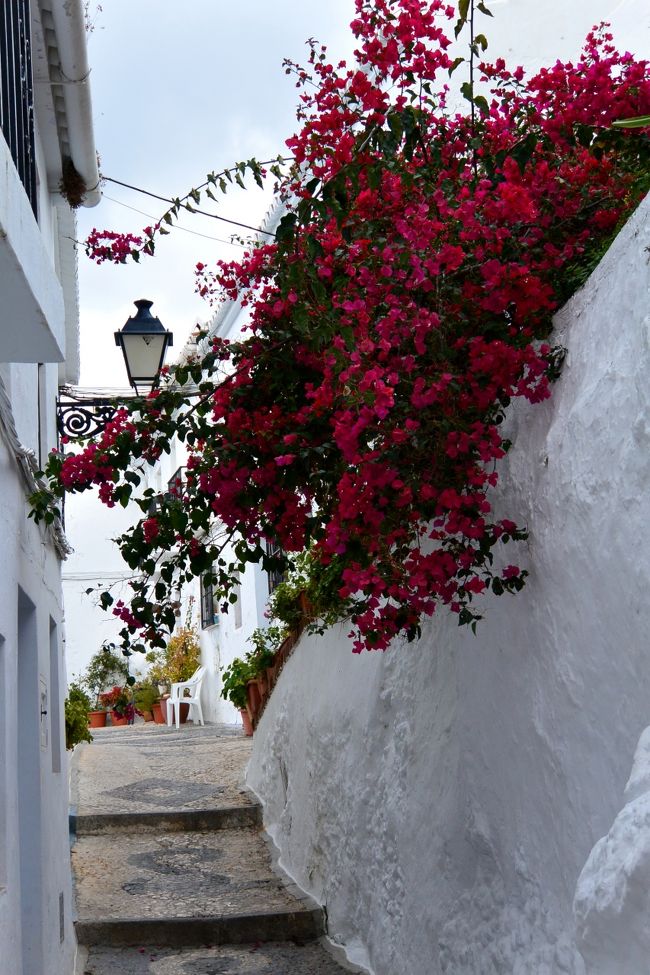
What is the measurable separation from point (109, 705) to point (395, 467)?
57.1ft

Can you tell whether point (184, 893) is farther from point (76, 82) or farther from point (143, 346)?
point (76, 82)

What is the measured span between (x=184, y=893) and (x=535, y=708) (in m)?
4.01

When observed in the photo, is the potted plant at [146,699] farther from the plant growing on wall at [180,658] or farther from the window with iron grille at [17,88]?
the window with iron grille at [17,88]

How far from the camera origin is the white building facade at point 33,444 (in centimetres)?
313

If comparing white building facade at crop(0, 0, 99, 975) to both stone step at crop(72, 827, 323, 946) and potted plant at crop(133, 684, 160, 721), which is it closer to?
stone step at crop(72, 827, 323, 946)

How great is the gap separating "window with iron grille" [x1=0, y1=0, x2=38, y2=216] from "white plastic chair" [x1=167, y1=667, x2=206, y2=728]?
1149 centimetres

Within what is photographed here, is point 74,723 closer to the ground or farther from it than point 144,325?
closer to the ground

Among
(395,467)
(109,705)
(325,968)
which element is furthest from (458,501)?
(109,705)

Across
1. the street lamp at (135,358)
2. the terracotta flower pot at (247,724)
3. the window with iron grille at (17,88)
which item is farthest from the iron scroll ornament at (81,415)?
the terracotta flower pot at (247,724)

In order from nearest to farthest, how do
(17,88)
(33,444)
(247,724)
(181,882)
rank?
(17,88), (33,444), (181,882), (247,724)

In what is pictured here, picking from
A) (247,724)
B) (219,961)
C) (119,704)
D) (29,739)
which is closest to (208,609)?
(119,704)

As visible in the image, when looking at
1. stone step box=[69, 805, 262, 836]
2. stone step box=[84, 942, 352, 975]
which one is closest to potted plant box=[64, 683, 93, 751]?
stone step box=[69, 805, 262, 836]

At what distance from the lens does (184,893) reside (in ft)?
23.1

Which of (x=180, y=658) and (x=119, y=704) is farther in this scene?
(x=119, y=704)
